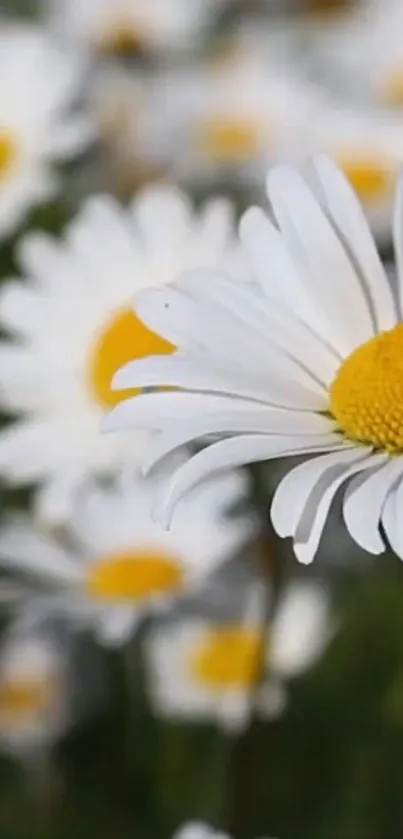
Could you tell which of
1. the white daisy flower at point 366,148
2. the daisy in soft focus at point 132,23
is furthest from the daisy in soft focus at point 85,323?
the daisy in soft focus at point 132,23

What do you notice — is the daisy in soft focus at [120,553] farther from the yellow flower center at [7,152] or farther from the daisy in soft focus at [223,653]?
the yellow flower center at [7,152]

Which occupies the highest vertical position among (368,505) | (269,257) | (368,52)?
(368,52)

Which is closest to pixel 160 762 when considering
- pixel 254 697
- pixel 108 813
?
pixel 108 813

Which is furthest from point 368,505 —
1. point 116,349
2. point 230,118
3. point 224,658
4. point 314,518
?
point 230,118

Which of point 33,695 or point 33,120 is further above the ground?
point 33,120

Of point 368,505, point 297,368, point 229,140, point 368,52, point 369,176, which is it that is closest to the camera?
point 368,505

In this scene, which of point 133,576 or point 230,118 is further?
point 230,118

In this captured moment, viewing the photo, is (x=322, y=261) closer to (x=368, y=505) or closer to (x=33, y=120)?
A: (x=368, y=505)

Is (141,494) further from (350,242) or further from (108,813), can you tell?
(350,242)
